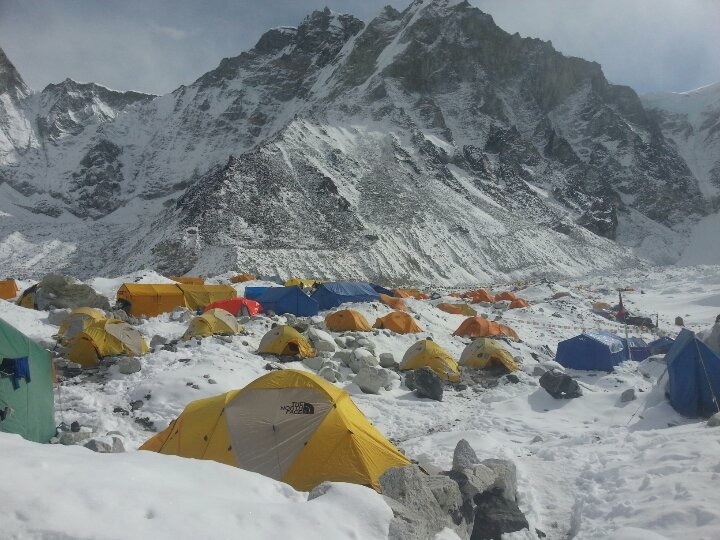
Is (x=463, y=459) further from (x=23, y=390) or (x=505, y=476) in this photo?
(x=23, y=390)

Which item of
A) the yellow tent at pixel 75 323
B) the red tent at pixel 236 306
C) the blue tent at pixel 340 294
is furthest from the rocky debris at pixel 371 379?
the blue tent at pixel 340 294

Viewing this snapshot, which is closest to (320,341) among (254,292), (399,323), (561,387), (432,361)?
(432,361)

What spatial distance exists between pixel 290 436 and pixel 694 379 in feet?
33.2

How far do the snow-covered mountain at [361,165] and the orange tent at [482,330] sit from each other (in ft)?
123

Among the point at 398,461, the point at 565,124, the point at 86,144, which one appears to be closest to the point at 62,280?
the point at 398,461

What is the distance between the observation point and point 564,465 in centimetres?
929

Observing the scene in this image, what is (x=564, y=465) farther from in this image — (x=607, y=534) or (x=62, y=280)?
(x=62, y=280)

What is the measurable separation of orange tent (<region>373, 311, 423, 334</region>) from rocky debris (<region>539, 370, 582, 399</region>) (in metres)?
8.92

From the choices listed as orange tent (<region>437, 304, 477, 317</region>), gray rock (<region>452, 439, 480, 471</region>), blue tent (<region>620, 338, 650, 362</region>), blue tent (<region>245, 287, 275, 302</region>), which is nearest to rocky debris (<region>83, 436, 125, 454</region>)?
gray rock (<region>452, 439, 480, 471</region>)

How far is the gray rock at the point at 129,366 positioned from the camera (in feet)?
45.2

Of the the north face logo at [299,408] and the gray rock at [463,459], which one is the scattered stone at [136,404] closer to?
the the north face logo at [299,408]

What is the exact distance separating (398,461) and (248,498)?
12.7ft

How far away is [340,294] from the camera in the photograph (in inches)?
1261

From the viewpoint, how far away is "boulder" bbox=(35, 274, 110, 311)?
71.9ft
